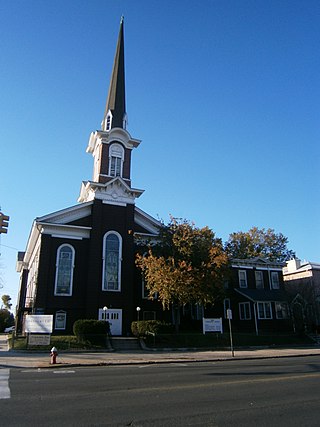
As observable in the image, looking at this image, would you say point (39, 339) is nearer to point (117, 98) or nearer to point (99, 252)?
point (99, 252)

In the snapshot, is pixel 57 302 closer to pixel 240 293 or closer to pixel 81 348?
pixel 81 348

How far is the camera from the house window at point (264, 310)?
38.3 m

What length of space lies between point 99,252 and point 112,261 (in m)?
1.45

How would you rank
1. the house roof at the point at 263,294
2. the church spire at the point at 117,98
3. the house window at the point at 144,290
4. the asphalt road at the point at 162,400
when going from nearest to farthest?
the asphalt road at the point at 162,400 < the house window at the point at 144,290 < the house roof at the point at 263,294 < the church spire at the point at 117,98

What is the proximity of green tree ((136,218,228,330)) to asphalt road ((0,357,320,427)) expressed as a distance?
15053 millimetres

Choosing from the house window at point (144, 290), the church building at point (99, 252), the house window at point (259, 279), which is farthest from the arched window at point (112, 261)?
the house window at point (259, 279)

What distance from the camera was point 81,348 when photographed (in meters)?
24.4

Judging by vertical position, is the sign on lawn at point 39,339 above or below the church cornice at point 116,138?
below

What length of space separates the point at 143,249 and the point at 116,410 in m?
27.3

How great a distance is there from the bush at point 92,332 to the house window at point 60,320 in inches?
183

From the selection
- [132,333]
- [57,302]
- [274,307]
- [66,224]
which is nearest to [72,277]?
[57,302]

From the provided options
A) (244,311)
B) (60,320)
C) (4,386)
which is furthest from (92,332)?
(244,311)

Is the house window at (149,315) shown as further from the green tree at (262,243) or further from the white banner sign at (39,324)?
the green tree at (262,243)

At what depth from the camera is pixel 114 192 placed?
1379 inches
